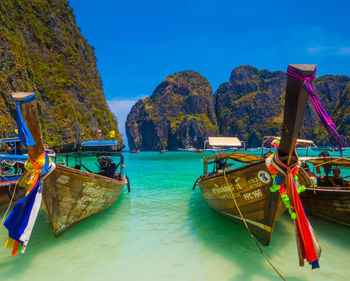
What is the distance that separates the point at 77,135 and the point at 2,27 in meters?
18.1

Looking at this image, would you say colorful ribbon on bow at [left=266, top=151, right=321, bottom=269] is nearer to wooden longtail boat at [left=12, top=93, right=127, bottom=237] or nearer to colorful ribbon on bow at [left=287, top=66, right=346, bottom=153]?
colorful ribbon on bow at [left=287, top=66, right=346, bottom=153]

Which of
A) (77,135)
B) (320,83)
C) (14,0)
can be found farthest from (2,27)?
(320,83)

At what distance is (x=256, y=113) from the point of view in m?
140

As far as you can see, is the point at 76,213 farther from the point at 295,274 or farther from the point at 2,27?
the point at 2,27

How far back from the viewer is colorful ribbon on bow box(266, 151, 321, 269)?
365 centimetres

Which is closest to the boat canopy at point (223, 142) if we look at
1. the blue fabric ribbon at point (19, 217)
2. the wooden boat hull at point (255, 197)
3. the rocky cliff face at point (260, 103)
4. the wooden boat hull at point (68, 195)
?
the wooden boat hull at point (255, 197)

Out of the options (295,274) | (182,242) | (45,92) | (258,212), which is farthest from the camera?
(45,92)

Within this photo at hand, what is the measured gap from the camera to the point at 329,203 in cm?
650

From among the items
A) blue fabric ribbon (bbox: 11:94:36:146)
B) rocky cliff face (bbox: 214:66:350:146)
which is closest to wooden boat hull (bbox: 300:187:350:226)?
blue fabric ribbon (bbox: 11:94:36:146)

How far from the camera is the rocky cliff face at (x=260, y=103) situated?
127m

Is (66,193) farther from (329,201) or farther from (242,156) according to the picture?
(329,201)

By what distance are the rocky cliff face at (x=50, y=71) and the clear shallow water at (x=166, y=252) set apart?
23.7m

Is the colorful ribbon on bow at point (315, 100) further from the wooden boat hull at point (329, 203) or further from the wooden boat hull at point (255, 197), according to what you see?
the wooden boat hull at point (329, 203)

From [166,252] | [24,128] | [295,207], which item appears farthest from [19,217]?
[295,207]
